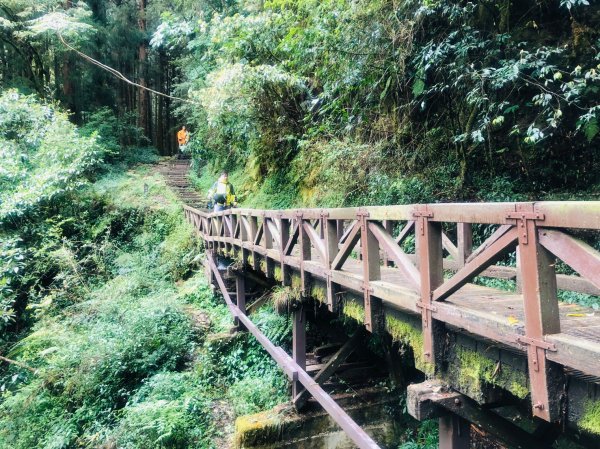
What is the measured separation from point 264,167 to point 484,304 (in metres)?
12.8

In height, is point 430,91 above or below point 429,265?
above

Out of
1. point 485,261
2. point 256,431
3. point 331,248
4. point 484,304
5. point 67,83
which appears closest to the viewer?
point 485,261

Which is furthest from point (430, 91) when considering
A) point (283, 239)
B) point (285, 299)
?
point (285, 299)

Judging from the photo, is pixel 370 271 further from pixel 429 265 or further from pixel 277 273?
pixel 277 273

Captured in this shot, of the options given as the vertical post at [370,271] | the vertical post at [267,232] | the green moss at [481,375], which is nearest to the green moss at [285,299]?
the vertical post at [267,232]

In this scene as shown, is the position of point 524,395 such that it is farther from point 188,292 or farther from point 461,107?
point 188,292

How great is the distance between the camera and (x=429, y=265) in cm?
287

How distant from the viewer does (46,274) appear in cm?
1467

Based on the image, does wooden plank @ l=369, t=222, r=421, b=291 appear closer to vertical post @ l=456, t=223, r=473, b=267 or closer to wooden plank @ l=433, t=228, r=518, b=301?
wooden plank @ l=433, t=228, r=518, b=301

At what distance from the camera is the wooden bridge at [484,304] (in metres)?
2.02

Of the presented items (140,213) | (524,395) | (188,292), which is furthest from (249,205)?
(524,395)

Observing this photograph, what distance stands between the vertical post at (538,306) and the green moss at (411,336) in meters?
0.90

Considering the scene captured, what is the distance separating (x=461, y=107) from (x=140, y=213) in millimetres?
13707

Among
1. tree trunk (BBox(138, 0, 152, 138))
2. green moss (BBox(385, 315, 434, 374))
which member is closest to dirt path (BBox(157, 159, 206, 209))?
tree trunk (BBox(138, 0, 152, 138))
